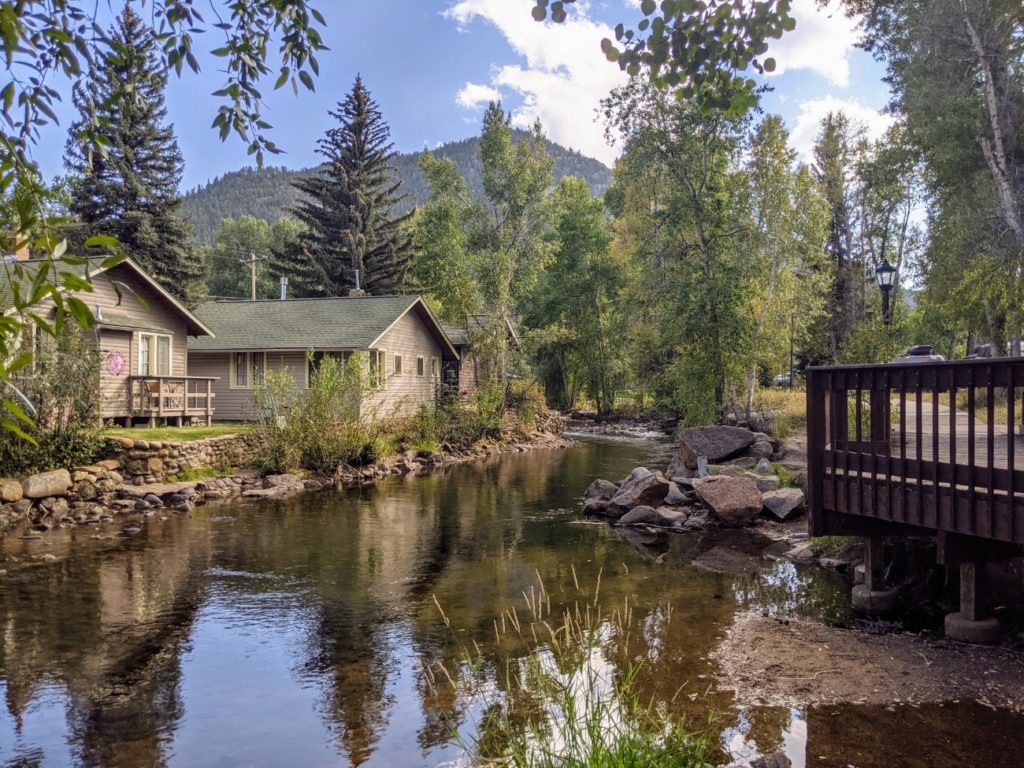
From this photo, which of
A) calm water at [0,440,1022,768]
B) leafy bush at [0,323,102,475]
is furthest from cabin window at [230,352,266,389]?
calm water at [0,440,1022,768]

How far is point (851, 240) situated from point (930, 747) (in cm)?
3820

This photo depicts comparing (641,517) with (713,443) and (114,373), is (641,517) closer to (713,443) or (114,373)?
(713,443)

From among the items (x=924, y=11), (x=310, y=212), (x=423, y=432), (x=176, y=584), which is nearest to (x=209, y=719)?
(x=176, y=584)

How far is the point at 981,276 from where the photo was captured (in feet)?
40.2

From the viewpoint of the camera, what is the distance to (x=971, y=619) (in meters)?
7.00

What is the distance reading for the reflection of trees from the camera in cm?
583

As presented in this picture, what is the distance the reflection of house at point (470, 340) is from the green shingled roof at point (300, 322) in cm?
416

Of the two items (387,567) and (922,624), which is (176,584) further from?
(922,624)

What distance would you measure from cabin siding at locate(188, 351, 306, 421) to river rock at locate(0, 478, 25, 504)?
1242 cm

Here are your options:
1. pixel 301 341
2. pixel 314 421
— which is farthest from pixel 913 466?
pixel 301 341

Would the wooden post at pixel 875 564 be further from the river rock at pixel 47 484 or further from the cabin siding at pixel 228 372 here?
the cabin siding at pixel 228 372

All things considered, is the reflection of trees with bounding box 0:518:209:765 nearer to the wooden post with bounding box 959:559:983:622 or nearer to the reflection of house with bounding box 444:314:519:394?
the wooden post with bounding box 959:559:983:622

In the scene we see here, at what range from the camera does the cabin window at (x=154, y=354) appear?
2233 centimetres

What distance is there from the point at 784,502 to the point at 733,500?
2.96 feet
